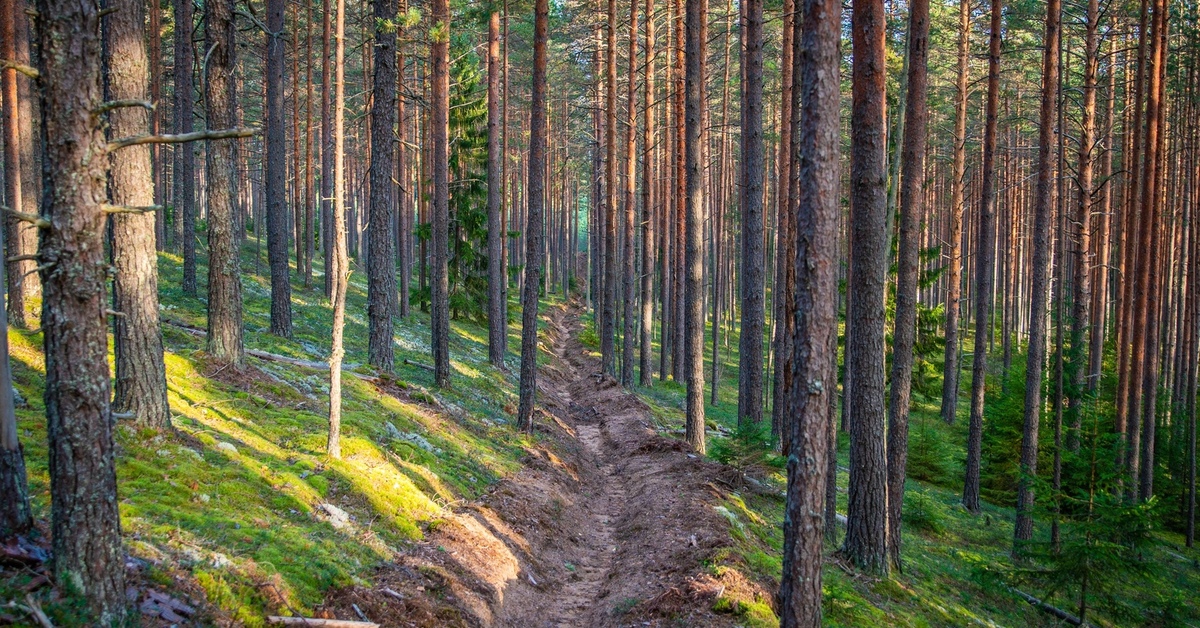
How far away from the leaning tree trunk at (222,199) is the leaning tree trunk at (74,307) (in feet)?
24.8

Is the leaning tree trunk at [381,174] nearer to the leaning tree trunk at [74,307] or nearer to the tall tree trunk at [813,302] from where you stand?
the leaning tree trunk at [74,307]

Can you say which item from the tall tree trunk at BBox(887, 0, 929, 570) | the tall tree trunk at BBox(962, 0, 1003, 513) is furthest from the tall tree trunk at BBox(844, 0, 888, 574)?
the tall tree trunk at BBox(962, 0, 1003, 513)

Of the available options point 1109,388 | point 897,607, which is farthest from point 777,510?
point 1109,388

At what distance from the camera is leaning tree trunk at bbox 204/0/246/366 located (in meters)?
11.6

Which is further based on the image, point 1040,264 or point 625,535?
point 1040,264

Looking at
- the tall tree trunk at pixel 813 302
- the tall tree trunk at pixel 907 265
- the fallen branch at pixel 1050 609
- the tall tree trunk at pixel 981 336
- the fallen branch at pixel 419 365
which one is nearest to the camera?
the tall tree trunk at pixel 813 302

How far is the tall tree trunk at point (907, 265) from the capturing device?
1073cm

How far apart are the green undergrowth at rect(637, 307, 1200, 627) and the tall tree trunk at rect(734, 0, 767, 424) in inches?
56.2

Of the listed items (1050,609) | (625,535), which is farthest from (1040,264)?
(625,535)

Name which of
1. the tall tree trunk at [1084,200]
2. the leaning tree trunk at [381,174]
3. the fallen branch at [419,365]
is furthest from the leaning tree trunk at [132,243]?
the tall tree trunk at [1084,200]

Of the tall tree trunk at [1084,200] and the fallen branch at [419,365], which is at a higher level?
the tall tree trunk at [1084,200]

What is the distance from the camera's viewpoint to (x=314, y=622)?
5922mm

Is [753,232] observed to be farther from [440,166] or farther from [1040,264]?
A: [440,166]

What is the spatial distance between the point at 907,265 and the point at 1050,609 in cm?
659
